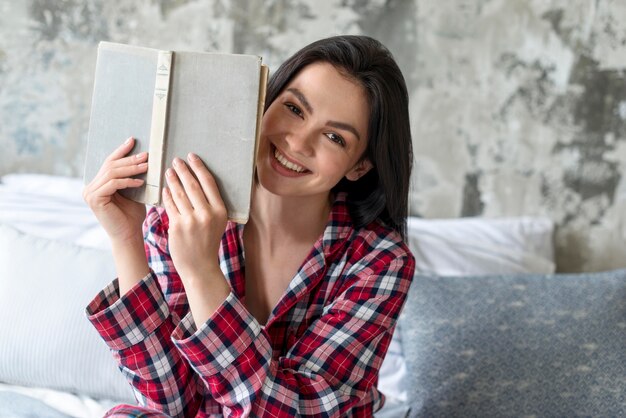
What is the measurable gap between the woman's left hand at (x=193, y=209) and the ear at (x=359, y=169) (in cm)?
33

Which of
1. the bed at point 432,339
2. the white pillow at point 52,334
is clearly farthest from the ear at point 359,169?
the white pillow at point 52,334

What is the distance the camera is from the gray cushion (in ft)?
5.00

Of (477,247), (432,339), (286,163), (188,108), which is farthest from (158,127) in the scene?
(477,247)

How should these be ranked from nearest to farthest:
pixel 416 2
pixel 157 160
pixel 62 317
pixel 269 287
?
1. pixel 157 160
2. pixel 269 287
3. pixel 62 317
4. pixel 416 2

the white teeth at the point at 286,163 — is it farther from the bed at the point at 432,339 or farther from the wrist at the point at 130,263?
the bed at the point at 432,339

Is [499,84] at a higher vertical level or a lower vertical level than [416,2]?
lower

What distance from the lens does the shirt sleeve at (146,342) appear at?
115 centimetres

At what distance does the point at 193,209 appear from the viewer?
1030 millimetres

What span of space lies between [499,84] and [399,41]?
0.98 ft

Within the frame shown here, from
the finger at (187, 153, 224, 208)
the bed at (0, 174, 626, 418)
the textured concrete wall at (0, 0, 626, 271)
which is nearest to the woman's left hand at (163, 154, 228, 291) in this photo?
the finger at (187, 153, 224, 208)

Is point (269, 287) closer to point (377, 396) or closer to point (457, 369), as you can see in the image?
point (377, 396)

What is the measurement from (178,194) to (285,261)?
38 cm

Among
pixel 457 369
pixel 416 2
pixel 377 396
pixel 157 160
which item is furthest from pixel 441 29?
pixel 157 160

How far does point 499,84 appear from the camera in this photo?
207 centimetres
